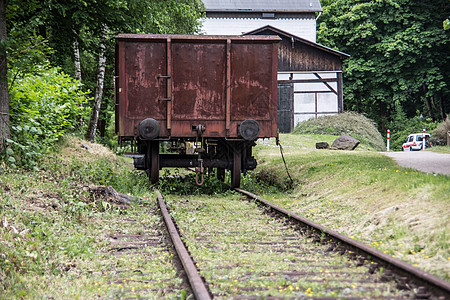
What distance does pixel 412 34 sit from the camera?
37.1 meters

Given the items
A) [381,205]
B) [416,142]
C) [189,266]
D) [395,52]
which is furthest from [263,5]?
[189,266]

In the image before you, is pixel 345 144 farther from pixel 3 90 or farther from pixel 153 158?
pixel 3 90

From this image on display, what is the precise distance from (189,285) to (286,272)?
922 millimetres

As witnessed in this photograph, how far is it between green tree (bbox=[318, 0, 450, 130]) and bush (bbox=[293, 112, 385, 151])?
8.45m

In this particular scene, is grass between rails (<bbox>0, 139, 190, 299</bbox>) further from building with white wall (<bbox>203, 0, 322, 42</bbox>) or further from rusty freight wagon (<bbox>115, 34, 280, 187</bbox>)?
building with white wall (<bbox>203, 0, 322, 42</bbox>)

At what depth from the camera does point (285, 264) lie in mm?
4695

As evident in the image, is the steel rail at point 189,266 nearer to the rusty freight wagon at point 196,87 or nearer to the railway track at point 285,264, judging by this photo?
the railway track at point 285,264

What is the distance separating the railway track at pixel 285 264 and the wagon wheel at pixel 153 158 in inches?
147

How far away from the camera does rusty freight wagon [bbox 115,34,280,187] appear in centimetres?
1012

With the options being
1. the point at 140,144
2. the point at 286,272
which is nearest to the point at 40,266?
the point at 286,272

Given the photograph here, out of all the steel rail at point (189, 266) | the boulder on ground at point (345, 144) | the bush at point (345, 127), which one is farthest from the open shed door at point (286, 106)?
the steel rail at point (189, 266)

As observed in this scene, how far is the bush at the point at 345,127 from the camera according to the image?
96.1ft

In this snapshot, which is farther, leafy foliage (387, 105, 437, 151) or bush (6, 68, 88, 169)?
leafy foliage (387, 105, 437, 151)

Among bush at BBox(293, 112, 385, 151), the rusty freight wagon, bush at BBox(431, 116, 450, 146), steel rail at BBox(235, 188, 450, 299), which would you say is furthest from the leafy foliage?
steel rail at BBox(235, 188, 450, 299)
